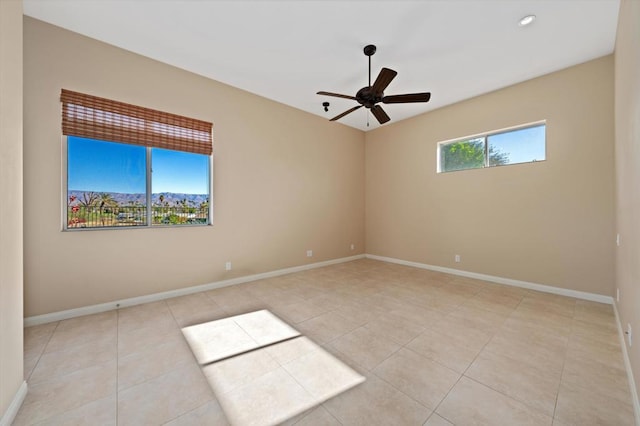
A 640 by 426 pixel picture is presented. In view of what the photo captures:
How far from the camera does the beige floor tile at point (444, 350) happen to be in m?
1.84

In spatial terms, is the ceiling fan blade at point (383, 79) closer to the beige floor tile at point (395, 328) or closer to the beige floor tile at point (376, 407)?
the beige floor tile at point (395, 328)

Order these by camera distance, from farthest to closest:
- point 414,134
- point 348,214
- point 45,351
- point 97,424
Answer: point 348,214, point 414,134, point 45,351, point 97,424

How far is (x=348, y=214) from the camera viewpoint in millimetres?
5520

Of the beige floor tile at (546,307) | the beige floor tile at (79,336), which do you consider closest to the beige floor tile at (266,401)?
the beige floor tile at (79,336)

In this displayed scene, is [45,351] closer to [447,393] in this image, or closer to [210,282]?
[210,282]

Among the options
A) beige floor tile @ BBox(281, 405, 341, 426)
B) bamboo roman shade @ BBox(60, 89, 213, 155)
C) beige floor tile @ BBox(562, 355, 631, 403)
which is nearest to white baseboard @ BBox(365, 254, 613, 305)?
beige floor tile @ BBox(562, 355, 631, 403)

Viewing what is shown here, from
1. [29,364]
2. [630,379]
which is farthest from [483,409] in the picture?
[29,364]

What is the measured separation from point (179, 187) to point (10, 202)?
2043 mm

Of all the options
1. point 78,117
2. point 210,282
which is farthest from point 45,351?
point 78,117

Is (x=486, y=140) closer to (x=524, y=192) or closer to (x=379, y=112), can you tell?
(x=524, y=192)

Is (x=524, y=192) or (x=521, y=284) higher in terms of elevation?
(x=524, y=192)

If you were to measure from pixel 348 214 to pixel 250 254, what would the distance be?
2.48m

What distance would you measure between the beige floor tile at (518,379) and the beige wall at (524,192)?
2340 millimetres

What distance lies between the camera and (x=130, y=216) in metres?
2.99
